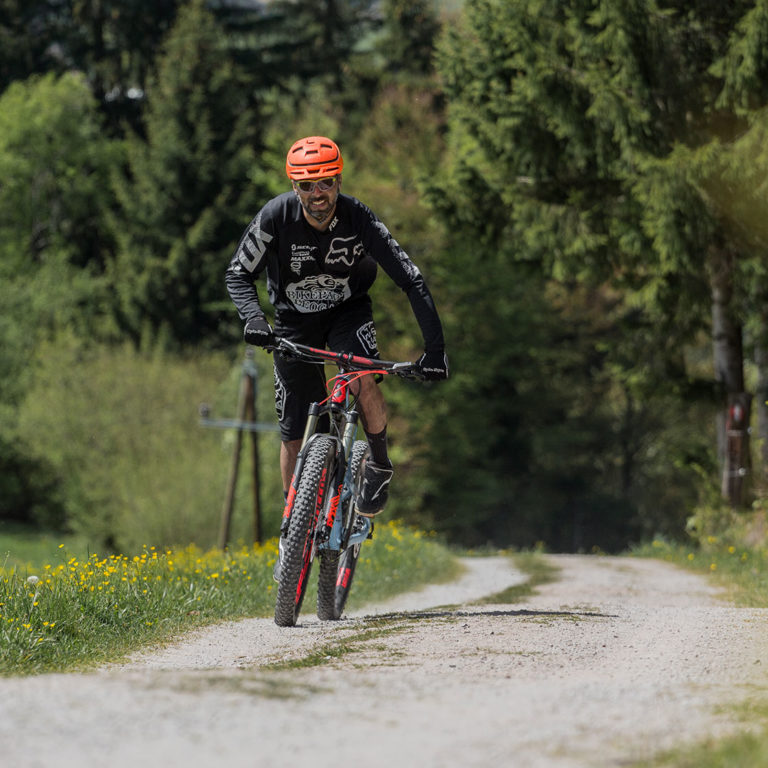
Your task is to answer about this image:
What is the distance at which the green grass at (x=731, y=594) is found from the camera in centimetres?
297

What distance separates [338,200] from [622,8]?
30.3ft

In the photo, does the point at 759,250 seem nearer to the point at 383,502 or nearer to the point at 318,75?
the point at 383,502

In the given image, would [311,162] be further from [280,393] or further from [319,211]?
[280,393]

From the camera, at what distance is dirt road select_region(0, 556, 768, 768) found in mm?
3088

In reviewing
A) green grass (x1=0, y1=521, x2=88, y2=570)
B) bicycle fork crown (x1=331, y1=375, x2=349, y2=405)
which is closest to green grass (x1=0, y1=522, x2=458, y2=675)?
bicycle fork crown (x1=331, y1=375, x2=349, y2=405)

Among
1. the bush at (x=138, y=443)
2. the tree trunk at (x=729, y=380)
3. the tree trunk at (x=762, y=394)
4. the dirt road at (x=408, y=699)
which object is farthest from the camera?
the bush at (x=138, y=443)

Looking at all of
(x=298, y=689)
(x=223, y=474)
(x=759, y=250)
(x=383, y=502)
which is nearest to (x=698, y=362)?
(x=223, y=474)

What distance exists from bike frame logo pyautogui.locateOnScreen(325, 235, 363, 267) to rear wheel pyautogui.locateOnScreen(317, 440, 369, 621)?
109 cm

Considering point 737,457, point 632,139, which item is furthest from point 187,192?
point 632,139

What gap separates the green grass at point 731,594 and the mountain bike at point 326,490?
112 inches

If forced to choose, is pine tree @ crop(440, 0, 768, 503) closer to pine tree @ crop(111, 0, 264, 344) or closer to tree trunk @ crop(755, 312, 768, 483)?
tree trunk @ crop(755, 312, 768, 483)

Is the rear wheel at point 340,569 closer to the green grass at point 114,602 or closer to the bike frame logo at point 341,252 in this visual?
the green grass at point 114,602

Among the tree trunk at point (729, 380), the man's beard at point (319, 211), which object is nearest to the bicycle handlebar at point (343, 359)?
the man's beard at point (319, 211)

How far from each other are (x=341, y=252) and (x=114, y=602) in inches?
85.3
